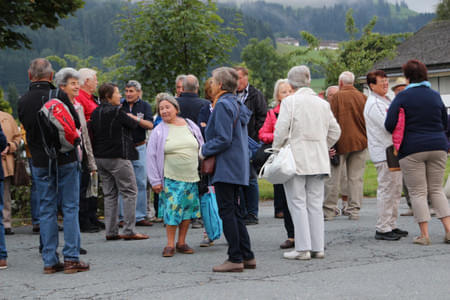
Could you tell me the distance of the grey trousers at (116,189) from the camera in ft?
27.6

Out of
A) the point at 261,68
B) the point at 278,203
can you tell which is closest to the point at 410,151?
the point at 278,203

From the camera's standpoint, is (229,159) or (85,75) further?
(85,75)

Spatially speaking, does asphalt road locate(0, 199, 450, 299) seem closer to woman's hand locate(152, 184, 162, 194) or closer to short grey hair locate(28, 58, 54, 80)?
woman's hand locate(152, 184, 162, 194)

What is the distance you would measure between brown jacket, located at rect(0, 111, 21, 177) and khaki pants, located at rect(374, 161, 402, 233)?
534 centimetres

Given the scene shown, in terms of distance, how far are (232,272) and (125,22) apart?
803 cm

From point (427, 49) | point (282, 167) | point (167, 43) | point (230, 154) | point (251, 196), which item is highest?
point (427, 49)

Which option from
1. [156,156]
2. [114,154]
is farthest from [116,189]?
[156,156]

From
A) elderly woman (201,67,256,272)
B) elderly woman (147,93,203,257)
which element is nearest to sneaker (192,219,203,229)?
elderly woman (147,93,203,257)

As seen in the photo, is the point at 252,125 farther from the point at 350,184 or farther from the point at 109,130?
the point at 109,130

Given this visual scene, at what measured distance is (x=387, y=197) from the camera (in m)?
8.02

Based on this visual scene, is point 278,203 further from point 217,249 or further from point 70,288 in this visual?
point 70,288

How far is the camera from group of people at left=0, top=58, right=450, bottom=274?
6.29m

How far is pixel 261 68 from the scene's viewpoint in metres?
121

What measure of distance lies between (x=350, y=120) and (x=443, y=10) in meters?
73.7
